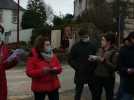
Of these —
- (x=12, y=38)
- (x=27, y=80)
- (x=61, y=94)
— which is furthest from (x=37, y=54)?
(x=12, y=38)

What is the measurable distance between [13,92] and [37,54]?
708 centimetres

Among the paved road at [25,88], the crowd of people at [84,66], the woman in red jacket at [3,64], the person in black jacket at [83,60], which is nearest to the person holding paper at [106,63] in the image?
the crowd of people at [84,66]

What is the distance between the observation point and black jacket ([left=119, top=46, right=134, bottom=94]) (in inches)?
388

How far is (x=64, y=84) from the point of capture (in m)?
18.9

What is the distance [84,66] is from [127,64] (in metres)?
1.78

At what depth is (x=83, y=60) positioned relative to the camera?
1165cm

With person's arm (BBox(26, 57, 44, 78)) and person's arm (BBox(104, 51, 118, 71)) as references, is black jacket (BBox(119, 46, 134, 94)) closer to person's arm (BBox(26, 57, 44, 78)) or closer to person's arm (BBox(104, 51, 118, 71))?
person's arm (BBox(104, 51, 118, 71))

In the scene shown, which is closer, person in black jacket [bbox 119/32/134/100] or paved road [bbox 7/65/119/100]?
person in black jacket [bbox 119/32/134/100]

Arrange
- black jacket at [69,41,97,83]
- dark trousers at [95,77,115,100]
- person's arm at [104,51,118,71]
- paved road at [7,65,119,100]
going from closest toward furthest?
person's arm at [104,51,118,71], dark trousers at [95,77,115,100], black jacket at [69,41,97,83], paved road at [7,65,119,100]

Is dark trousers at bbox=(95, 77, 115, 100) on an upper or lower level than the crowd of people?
lower

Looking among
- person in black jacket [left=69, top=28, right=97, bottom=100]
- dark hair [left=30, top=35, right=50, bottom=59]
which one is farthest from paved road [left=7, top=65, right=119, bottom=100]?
dark hair [left=30, top=35, right=50, bottom=59]

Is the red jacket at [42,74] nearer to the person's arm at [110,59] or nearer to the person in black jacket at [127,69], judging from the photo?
the person in black jacket at [127,69]

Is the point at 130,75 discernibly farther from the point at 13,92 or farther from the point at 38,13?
the point at 38,13

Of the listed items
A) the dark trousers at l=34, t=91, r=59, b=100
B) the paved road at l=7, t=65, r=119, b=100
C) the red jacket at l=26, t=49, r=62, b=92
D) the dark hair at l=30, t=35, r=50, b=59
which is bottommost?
the paved road at l=7, t=65, r=119, b=100
